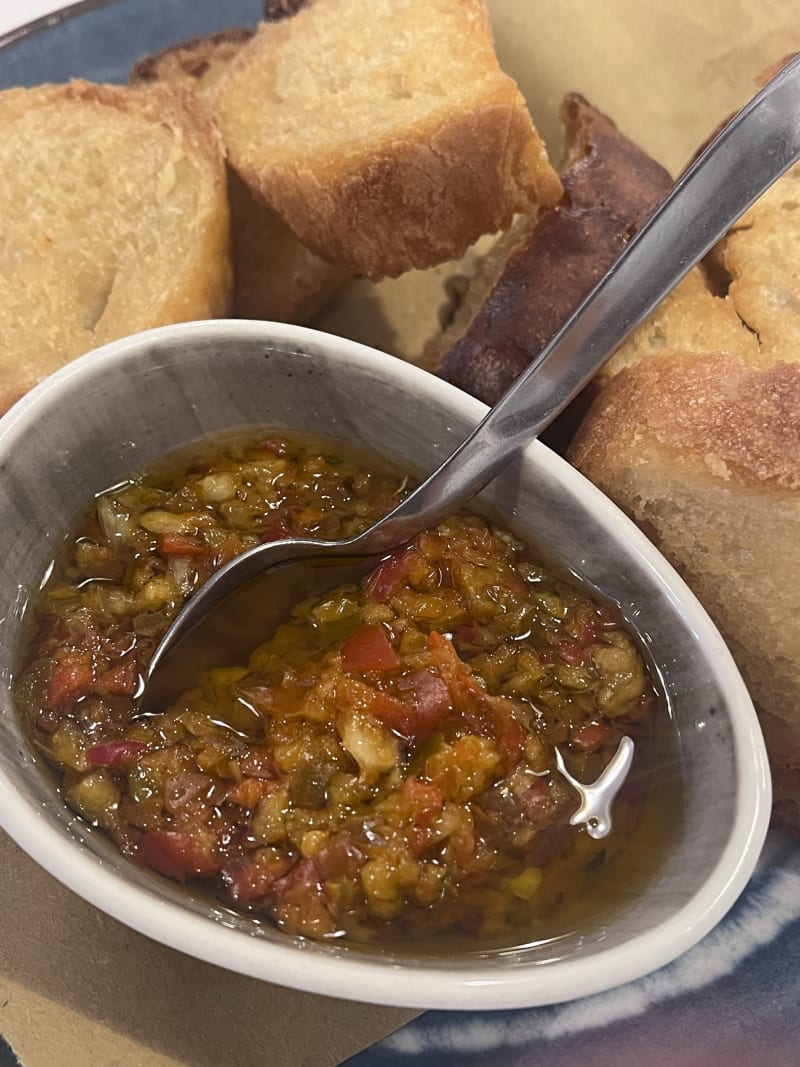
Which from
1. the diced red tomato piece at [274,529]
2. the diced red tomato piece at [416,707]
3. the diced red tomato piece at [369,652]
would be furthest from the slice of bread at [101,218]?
the diced red tomato piece at [416,707]

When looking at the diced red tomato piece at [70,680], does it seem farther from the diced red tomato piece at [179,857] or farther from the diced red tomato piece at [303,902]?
the diced red tomato piece at [303,902]

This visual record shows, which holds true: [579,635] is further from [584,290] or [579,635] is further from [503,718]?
[584,290]

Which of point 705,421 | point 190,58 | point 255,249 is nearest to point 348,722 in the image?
point 705,421

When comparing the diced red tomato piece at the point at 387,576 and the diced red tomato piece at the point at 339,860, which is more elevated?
the diced red tomato piece at the point at 387,576

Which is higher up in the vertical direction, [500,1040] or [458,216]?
[458,216]

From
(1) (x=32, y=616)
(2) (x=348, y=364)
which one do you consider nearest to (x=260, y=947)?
(1) (x=32, y=616)

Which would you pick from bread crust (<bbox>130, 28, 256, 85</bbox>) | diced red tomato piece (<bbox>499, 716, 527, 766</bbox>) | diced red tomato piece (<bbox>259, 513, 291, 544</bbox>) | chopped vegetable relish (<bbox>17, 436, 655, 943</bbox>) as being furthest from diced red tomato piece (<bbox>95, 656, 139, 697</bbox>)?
bread crust (<bbox>130, 28, 256, 85</bbox>)

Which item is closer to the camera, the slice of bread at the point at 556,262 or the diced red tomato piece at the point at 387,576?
the diced red tomato piece at the point at 387,576
